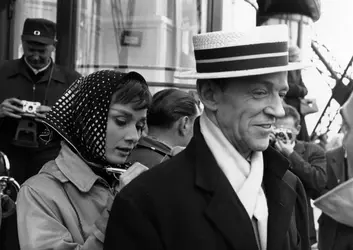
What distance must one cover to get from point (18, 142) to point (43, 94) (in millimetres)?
520

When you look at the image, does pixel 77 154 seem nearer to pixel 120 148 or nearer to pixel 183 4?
pixel 120 148

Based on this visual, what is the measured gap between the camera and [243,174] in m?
2.51

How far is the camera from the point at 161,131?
445 centimetres

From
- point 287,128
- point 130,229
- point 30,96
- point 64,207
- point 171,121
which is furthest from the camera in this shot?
point 287,128

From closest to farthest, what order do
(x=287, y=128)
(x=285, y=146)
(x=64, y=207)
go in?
(x=64, y=207) < (x=285, y=146) < (x=287, y=128)

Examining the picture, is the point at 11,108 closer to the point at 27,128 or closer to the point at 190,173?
the point at 27,128

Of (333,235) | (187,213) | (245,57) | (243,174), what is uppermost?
(245,57)

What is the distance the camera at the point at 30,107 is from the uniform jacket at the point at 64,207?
2.54 m

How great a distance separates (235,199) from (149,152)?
180cm

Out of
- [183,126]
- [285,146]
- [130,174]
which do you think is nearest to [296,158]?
[285,146]

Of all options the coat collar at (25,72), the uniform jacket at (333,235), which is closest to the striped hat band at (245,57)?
the uniform jacket at (333,235)

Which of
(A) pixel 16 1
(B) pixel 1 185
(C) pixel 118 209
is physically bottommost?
(B) pixel 1 185

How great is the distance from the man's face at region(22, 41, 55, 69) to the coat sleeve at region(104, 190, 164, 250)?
3928mm

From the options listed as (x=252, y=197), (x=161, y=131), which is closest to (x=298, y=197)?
(x=252, y=197)
